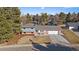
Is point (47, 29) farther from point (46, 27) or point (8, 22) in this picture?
point (8, 22)

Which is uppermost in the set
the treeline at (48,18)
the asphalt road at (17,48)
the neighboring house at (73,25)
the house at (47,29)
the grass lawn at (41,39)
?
the treeline at (48,18)

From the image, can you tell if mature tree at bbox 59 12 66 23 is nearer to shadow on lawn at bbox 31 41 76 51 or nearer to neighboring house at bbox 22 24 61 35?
neighboring house at bbox 22 24 61 35

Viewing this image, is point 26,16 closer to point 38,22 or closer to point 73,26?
point 38,22

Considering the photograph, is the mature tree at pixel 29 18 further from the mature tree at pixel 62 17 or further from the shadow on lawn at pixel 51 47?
the mature tree at pixel 62 17

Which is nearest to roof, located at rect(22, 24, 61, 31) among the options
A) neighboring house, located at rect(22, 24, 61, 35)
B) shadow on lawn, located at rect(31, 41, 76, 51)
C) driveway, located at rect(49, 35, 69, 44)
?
neighboring house, located at rect(22, 24, 61, 35)

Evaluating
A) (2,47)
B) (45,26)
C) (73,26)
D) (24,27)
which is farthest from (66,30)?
(2,47)

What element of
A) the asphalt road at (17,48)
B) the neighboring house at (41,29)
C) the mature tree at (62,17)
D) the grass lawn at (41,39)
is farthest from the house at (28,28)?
the mature tree at (62,17)

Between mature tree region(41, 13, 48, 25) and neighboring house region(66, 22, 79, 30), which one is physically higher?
mature tree region(41, 13, 48, 25)
